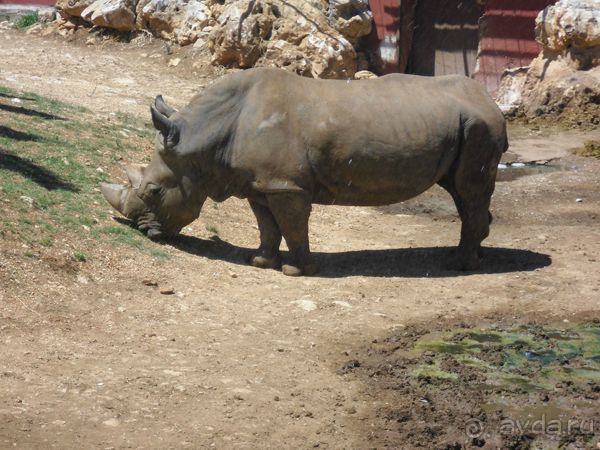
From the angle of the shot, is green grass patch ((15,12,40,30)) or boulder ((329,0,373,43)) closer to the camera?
boulder ((329,0,373,43))

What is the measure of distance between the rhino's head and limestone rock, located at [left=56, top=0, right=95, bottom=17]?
1291 cm

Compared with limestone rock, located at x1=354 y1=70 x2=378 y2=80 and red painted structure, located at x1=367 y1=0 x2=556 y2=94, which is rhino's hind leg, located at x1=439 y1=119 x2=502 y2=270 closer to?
red painted structure, located at x1=367 y1=0 x2=556 y2=94

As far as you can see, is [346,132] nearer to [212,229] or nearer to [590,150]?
[212,229]

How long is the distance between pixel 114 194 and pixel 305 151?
2189mm

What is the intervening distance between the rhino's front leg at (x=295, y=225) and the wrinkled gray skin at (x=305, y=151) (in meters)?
0.01

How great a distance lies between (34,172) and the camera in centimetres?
1184

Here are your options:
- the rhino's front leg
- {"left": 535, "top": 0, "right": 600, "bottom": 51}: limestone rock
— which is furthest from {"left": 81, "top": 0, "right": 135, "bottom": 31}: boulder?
the rhino's front leg

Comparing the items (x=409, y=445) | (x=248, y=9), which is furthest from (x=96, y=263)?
(x=248, y=9)

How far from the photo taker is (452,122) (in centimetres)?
1109

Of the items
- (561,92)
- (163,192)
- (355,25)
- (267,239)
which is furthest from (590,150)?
(163,192)

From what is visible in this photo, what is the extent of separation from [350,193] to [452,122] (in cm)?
126

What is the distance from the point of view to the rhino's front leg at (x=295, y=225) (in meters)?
10.7

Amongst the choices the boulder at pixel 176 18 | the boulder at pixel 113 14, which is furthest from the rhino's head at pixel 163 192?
the boulder at pixel 113 14

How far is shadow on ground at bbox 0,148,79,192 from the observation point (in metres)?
11.6
